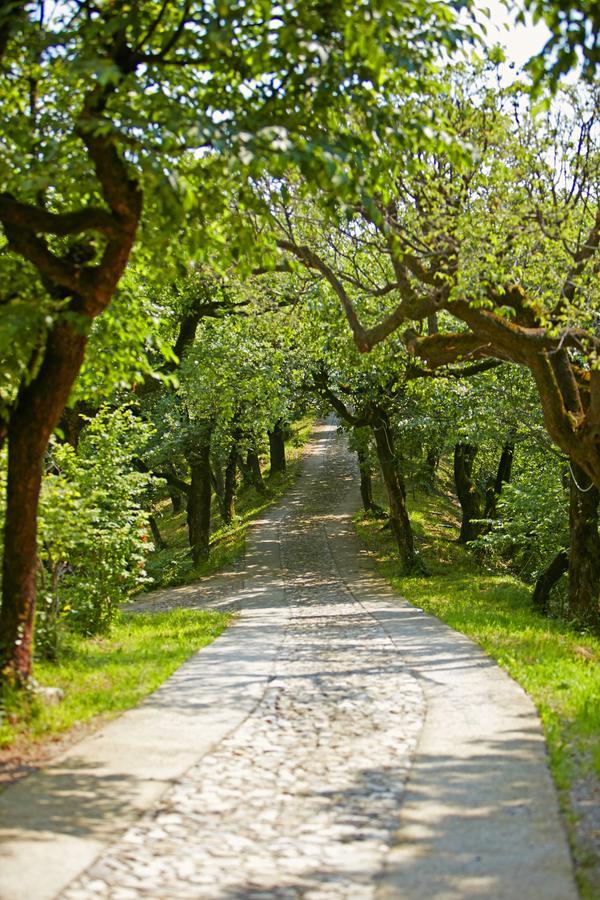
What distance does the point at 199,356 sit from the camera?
25.1 meters

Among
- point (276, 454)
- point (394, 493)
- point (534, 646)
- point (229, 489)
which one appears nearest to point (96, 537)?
point (534, 646)

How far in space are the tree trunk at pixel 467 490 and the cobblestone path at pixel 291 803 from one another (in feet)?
58.7

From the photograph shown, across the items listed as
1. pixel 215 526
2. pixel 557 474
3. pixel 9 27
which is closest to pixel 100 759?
pixel 9 27

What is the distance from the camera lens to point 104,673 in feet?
33.7

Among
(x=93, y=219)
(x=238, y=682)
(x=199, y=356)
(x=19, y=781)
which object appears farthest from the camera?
(x=199, y=356)

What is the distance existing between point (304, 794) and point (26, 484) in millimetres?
3743

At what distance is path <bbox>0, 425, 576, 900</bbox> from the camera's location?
16.1 feet

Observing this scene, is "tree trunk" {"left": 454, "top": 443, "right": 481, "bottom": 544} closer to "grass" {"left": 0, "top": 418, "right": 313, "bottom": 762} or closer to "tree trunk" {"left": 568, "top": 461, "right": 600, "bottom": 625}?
"tree trunk" {"left": 568, "top": 461, "right": 600, "bottom": 625}

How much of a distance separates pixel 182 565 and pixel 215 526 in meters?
11.7

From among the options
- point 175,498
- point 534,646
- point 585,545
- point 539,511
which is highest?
point 539,511

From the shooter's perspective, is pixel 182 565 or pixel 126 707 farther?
pixel 182 565

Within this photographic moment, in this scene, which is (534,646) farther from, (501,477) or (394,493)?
(501,477)

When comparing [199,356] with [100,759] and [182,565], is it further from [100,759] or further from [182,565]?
[100,759]

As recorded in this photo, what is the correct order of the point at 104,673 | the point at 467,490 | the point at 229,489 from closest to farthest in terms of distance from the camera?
the point at 104,673 → the point at 467,490 → the point at 229,489
